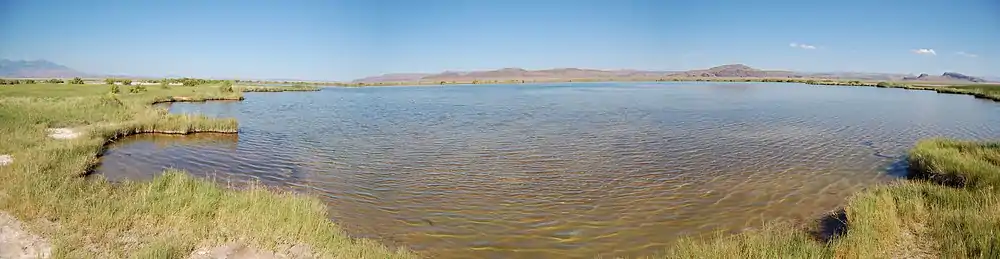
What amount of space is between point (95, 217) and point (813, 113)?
32.7 metres

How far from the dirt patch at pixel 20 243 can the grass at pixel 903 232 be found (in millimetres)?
6828

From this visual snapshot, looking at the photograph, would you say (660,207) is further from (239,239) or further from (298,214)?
(239,239)

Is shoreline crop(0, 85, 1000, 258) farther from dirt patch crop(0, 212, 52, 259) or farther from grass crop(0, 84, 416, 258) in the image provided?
dirt patch crop(0, 212, 52, 259)

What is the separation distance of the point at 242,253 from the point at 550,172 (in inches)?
296

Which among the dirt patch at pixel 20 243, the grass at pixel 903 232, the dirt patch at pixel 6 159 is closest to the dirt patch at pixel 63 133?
the dirt patch at pixel 6 159

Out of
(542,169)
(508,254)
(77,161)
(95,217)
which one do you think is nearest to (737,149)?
(542,169)

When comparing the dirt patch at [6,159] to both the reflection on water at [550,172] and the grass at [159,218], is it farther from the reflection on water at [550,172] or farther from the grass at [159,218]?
the reflection on water at [550,172]

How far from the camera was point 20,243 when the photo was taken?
5.42 m

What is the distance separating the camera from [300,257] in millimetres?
5656

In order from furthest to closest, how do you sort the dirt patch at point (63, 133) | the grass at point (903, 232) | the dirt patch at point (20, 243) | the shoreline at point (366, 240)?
the dirt patch at point (63, 133) < the shoreline at point (366, 240) < the grass at point (903, 232) < the dirt patch at point (20, 243)

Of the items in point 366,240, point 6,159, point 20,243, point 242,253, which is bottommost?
point 366,240

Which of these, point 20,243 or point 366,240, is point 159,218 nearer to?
point 20,243

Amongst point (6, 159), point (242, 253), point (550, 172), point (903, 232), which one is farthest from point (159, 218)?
point (903, 232)

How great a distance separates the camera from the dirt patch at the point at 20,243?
520 centimetres
